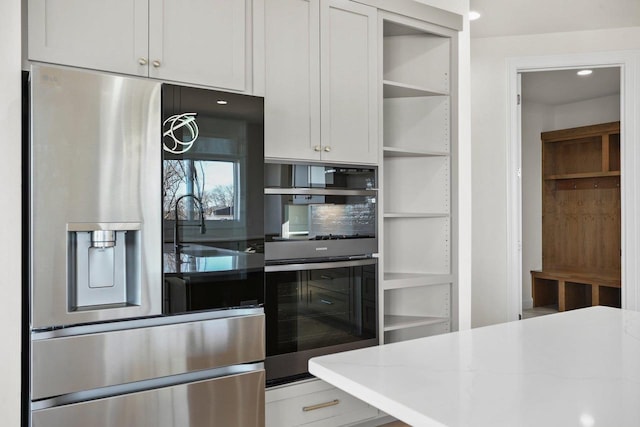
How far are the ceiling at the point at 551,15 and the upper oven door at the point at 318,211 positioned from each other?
1.76 metres

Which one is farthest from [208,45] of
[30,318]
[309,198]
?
[30,318]

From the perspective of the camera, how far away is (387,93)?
10.2 ft

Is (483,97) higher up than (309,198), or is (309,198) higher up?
(483,97)

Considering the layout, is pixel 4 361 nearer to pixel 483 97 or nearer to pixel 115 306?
pixel 115 306

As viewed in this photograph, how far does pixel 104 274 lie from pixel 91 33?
938mm

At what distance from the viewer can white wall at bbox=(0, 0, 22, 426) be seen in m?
1.68

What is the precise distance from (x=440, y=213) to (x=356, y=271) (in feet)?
2.55

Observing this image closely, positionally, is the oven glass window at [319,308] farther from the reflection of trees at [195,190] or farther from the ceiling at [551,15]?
the ceiling at [551,15]

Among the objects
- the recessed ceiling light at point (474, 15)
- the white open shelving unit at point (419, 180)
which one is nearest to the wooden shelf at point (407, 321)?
the white open shelving unit at point (419, 180)

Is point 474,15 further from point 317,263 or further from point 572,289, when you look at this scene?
point 572,289

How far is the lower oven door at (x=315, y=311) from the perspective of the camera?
2330 mm

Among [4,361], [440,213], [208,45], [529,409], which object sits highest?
[208,45]

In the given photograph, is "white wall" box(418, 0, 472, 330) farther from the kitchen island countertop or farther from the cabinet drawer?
the kitchen island countertop

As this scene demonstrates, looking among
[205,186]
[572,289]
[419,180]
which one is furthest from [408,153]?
[572,289]
